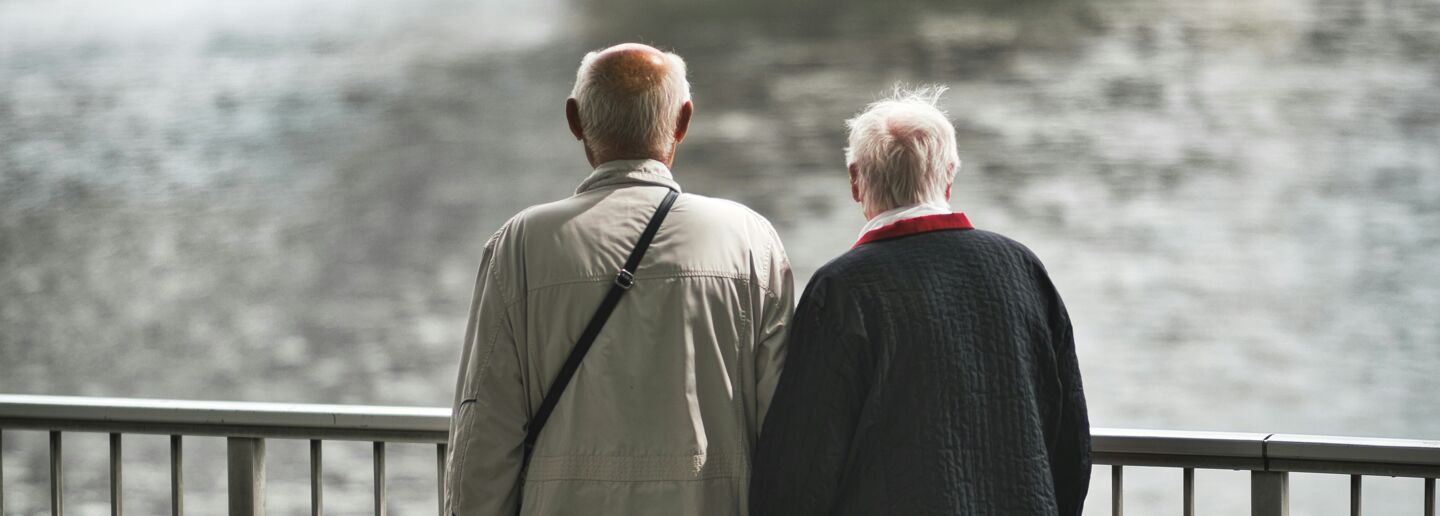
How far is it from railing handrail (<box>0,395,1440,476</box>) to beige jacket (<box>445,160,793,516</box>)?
0.53m

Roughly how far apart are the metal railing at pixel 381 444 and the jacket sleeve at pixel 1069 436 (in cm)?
30

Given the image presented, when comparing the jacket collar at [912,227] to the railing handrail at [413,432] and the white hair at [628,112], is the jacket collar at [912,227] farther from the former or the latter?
the railing handrail at [413,432]

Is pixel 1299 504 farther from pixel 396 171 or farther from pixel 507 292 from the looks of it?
pixel 396 171

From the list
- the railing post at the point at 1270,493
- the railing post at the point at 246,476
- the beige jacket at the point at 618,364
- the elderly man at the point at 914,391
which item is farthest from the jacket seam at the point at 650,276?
the railing post at the point at 246,476

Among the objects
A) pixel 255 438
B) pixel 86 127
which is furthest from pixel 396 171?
pixel 255 438

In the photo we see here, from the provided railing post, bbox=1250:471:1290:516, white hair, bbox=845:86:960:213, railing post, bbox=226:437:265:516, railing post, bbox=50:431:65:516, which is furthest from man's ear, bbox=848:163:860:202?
railing post, bbox=50:431:65:516

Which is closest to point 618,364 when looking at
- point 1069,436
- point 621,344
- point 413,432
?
point 621,344

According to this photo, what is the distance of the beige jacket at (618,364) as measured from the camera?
122cm

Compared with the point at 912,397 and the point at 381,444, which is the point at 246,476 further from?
the point at 912,397

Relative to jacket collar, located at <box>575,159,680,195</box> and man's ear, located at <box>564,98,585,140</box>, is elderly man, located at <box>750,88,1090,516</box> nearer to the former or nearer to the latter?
jacket collar, located at <box>575,159,680,195</box>

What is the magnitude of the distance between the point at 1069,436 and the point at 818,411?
296mm

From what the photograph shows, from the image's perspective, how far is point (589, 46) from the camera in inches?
163

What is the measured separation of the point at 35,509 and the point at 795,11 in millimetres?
3046

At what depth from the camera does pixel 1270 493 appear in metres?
1.56
